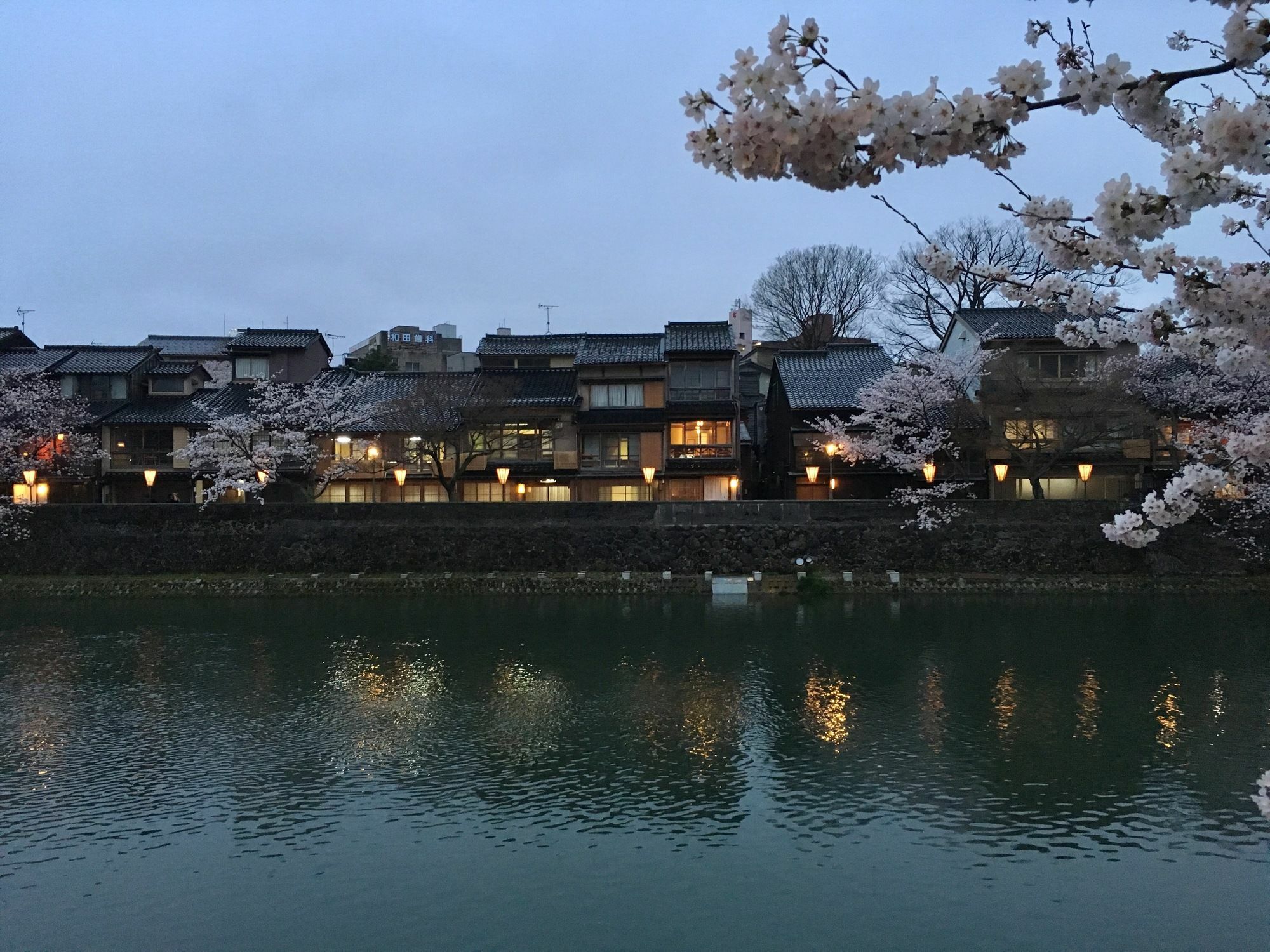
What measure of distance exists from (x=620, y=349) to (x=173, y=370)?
67.5 ft

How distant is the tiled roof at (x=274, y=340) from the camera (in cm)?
4119

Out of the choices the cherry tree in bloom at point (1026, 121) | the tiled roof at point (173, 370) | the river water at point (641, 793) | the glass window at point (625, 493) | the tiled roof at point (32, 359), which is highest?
the tiled roof at point (32, 359)

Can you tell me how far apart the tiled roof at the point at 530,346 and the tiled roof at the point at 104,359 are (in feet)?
50.7

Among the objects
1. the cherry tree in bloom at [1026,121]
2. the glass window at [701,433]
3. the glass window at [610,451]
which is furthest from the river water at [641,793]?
the glass window at [701,433]

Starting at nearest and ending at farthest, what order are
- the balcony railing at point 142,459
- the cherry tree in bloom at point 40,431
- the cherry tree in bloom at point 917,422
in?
the cherry tree in bloom at point 917,422, the cherry tree in bloom at point 40,431, the balcony railing at point 142,459

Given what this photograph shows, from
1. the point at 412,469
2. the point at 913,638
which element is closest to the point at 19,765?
the point at 913,638

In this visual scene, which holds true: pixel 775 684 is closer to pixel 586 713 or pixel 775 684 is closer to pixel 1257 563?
pixel 586 713

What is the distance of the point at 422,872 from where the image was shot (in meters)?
10.0

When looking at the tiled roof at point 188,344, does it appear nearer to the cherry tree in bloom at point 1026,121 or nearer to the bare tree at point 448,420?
the bare tree at point 448,420

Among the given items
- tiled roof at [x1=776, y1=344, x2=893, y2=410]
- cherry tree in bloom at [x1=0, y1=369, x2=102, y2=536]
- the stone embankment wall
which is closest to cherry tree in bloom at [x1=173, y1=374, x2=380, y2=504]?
the stone embankment wall

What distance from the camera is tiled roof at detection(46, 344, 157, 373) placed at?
136 ft

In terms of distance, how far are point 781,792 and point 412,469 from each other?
91.9ft

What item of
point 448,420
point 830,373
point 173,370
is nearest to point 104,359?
point 173,370

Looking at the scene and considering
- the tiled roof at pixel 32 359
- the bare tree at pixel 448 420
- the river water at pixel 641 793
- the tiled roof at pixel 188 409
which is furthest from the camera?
the tiled roof at pixel 32 359
